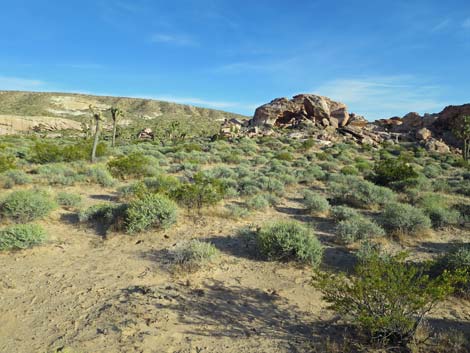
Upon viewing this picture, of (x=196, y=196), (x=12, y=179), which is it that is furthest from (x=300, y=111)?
(x=12, y=179)

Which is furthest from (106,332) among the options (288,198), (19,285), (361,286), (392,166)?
(392,166)

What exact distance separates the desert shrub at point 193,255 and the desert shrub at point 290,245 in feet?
3.87

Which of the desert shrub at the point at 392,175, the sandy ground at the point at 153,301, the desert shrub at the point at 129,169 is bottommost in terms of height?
the sandy ground at the point at 153,301

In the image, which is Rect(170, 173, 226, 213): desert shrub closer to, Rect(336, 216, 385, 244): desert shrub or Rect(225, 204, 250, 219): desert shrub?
Rect(225, 204, 250, 219): desert shrub

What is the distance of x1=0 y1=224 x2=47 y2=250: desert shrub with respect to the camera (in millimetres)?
6203

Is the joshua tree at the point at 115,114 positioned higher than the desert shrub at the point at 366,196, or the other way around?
the joshua tree at the point at 115,114

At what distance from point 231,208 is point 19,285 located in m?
5.60

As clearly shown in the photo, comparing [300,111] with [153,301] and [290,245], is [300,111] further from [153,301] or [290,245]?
[153,301]

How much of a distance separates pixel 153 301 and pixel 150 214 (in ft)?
10.4

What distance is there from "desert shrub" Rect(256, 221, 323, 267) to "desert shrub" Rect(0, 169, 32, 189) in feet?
33.3

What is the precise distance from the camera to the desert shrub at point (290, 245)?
20.1ft

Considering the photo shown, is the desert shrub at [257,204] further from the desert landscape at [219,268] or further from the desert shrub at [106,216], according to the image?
the desert shrub at [106,216]

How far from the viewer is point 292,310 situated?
15.2 ft

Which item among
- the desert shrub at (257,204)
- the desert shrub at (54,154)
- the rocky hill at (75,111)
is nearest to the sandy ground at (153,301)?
the desert shrub at (257,204)
